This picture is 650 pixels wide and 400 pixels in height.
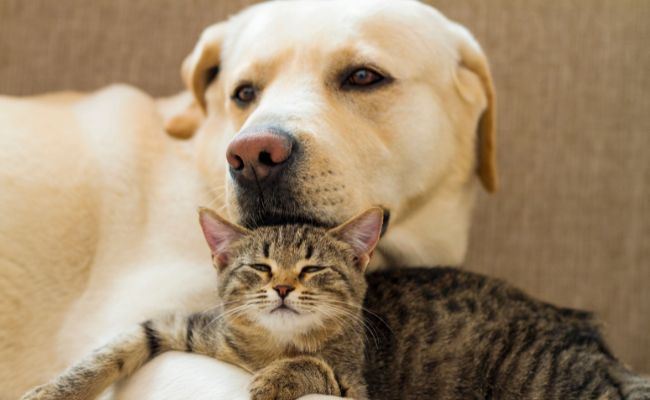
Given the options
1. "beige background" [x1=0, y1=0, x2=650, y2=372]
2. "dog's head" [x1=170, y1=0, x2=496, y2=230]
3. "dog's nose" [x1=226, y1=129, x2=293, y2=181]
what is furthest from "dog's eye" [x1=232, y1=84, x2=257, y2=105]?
"beige background" [x1=0, y1=0, x2=650, y2=372]

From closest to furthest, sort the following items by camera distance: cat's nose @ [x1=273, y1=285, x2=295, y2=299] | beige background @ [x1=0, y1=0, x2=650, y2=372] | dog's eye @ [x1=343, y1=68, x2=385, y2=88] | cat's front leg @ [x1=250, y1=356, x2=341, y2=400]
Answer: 1. cat's front leg @ [x1=250, y1=356, x2=341, y2=400]
2. cat's nose @ [x1=273, y1=285, x2=295, y2=299]
3. dog's eye @ [x1=343, y1=68, x2=385, y2=88]
4. beige background @ [x1=0, y1=0, x2=650, y2=372]

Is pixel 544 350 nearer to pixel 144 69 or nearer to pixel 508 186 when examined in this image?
pixel 508 186

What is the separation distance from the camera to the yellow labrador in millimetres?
1313

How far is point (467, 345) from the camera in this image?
1.28m

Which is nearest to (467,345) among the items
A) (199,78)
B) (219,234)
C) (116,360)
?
(219,234)

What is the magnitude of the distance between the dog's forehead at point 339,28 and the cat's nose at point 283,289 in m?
0.53

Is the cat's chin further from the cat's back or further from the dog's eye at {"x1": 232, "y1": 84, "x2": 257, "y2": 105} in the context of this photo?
the dog's eye at {"x1": 232, "y1": 84, "x2": 257, "y2": 105}

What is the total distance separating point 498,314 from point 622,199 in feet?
3.23

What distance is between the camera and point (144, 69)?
212 cm

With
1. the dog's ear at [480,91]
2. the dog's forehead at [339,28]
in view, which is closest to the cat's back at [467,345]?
the dog's ear at [480,91]

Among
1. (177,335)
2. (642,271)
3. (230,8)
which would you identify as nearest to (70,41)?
(230,8)

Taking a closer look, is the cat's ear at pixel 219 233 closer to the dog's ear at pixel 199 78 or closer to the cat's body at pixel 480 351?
the cat's body at pixel 480 351

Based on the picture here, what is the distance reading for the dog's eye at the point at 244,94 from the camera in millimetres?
1502

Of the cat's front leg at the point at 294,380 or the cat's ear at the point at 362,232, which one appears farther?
the cat's ear at the point at 362,232
